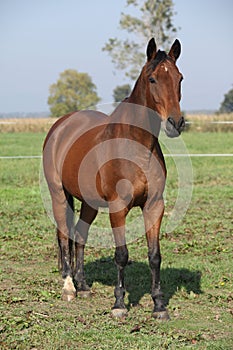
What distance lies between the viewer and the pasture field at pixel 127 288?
446cm

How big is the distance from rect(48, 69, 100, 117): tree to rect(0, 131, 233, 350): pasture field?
66478 mm

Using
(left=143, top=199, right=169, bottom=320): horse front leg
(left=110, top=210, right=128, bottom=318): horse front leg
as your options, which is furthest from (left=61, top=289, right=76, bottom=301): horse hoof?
(left=143, top=199, right=169, bottom=320): horse front leg

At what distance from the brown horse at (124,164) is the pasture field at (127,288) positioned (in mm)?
240

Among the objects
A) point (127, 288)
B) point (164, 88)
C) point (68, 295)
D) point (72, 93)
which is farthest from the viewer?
point (72, 93)

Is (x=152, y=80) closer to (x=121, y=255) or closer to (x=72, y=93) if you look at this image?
(x=121, y=255)

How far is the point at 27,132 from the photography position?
3434cm

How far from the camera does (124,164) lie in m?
4.82

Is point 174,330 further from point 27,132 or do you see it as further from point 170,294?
point 27,132

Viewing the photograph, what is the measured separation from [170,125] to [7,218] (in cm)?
575

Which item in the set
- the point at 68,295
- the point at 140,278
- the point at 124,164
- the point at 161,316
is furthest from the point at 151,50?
the point at 140,278

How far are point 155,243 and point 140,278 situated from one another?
1226 mm

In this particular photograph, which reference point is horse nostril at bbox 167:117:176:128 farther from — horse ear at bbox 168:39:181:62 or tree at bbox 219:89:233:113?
tree at bbox 219:89:233:113

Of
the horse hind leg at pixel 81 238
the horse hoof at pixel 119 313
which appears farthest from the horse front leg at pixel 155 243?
the horse hind leg at pixel 81 238

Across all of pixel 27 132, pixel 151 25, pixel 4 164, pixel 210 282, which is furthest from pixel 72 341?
pixel 151 25
